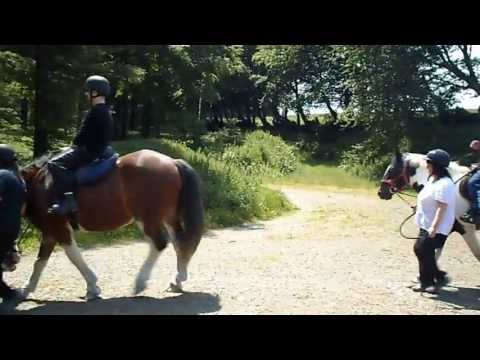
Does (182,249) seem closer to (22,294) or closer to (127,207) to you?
(127,207)

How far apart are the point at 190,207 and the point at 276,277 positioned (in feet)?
5.86

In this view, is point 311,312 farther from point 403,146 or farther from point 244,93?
point 244,93

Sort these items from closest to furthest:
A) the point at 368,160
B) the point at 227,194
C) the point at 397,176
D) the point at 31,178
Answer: the point at 31,178 < the point at 397,176 < the point at 227,194 < the point at 368,160

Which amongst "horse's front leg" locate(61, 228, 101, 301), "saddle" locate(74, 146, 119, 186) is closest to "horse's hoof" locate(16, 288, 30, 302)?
"horse's front leg" locate(61, 228, 101, 301)

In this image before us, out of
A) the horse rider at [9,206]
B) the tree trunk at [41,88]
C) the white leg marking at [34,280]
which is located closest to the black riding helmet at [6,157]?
the horse rider at [9,206]

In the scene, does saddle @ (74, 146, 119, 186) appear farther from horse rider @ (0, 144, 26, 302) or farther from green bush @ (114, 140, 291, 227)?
green bush @ (114, 140, 291, 227)

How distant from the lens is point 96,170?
5.69m

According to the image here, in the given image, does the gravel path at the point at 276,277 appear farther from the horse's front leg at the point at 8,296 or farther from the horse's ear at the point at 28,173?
the horse's ear at the point at 28,173

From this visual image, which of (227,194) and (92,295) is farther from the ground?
(227,194)

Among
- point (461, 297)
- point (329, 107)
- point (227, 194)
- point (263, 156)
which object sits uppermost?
point (329, 107)

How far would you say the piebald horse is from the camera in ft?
21.4

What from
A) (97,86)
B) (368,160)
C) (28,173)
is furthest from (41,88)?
(368,160)

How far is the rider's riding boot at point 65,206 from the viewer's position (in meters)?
5.46

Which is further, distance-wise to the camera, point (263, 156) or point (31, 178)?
point (263, 156)
